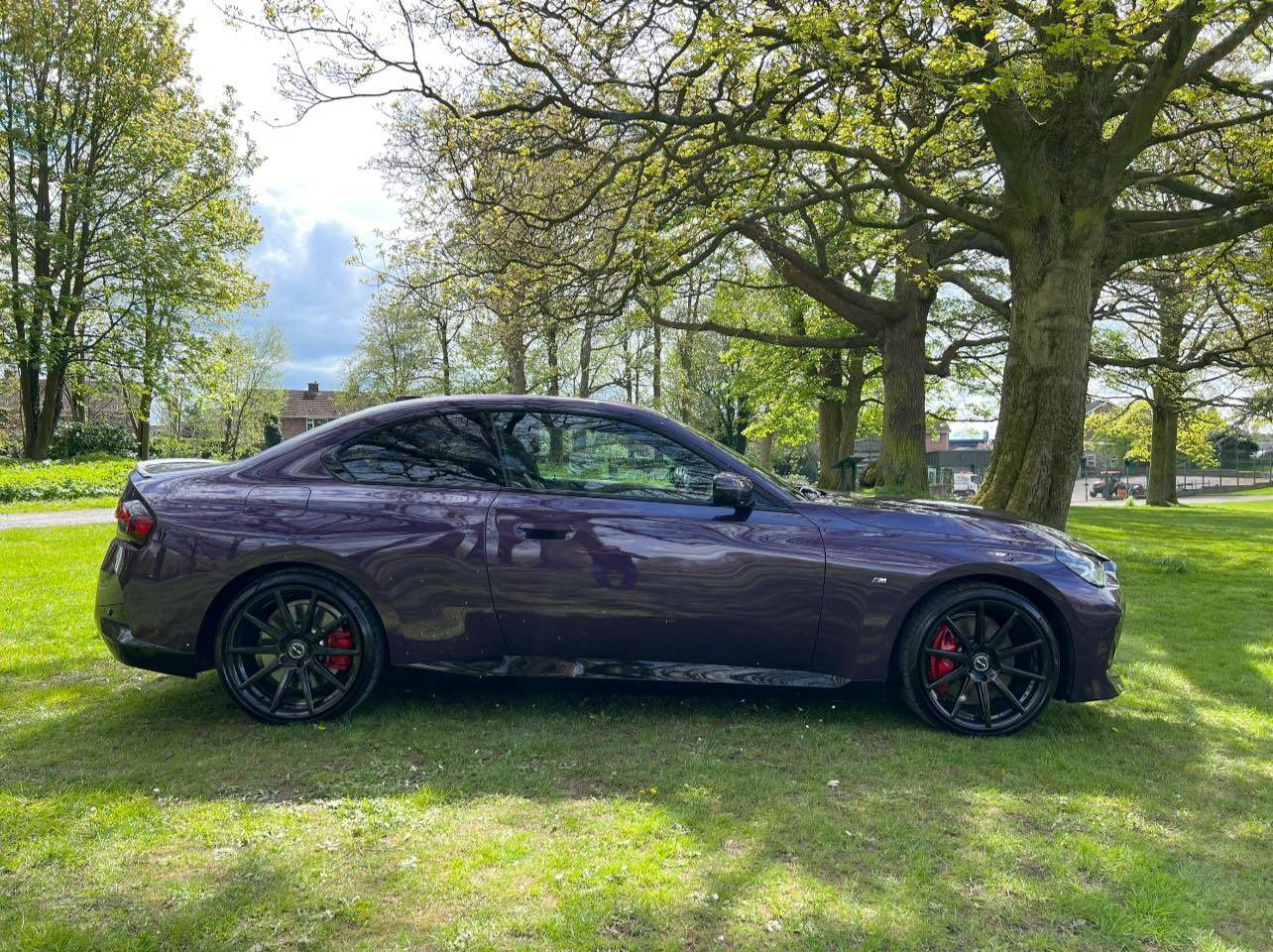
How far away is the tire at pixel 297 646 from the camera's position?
3848 mm

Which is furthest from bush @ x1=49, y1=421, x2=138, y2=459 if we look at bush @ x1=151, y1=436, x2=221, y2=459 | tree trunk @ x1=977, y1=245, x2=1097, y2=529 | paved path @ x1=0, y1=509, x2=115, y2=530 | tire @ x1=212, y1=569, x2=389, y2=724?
tree trunk @ x1=977, y1=245, x2=1097, y2=529

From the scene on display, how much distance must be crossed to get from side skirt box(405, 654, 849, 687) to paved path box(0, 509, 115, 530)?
11.6 m

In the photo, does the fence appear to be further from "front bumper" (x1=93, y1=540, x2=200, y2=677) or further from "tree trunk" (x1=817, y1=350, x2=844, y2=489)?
"front bumper" (x1=93, y1=540, x2=200, y2=677)

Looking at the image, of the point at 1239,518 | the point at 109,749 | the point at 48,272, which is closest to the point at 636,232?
the point at 109,749

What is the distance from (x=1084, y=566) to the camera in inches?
157

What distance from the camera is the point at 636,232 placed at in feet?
33.0

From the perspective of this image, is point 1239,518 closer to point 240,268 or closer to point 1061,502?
point 1061,502

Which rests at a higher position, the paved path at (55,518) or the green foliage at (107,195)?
the green foliage at (107,195)

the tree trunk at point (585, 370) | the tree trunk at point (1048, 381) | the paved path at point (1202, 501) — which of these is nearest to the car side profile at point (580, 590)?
the tree trunk at point (1048, 381)

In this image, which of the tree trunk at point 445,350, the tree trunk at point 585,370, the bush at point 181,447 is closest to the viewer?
the tree trunk at point 585,370

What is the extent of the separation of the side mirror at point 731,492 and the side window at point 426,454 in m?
1.09

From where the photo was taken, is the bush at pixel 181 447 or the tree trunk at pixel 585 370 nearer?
the tree trunk at pixel 585 370

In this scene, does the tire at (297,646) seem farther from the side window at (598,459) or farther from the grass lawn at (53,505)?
the grass lawn at (53,505)

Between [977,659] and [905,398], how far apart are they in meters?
13.1
